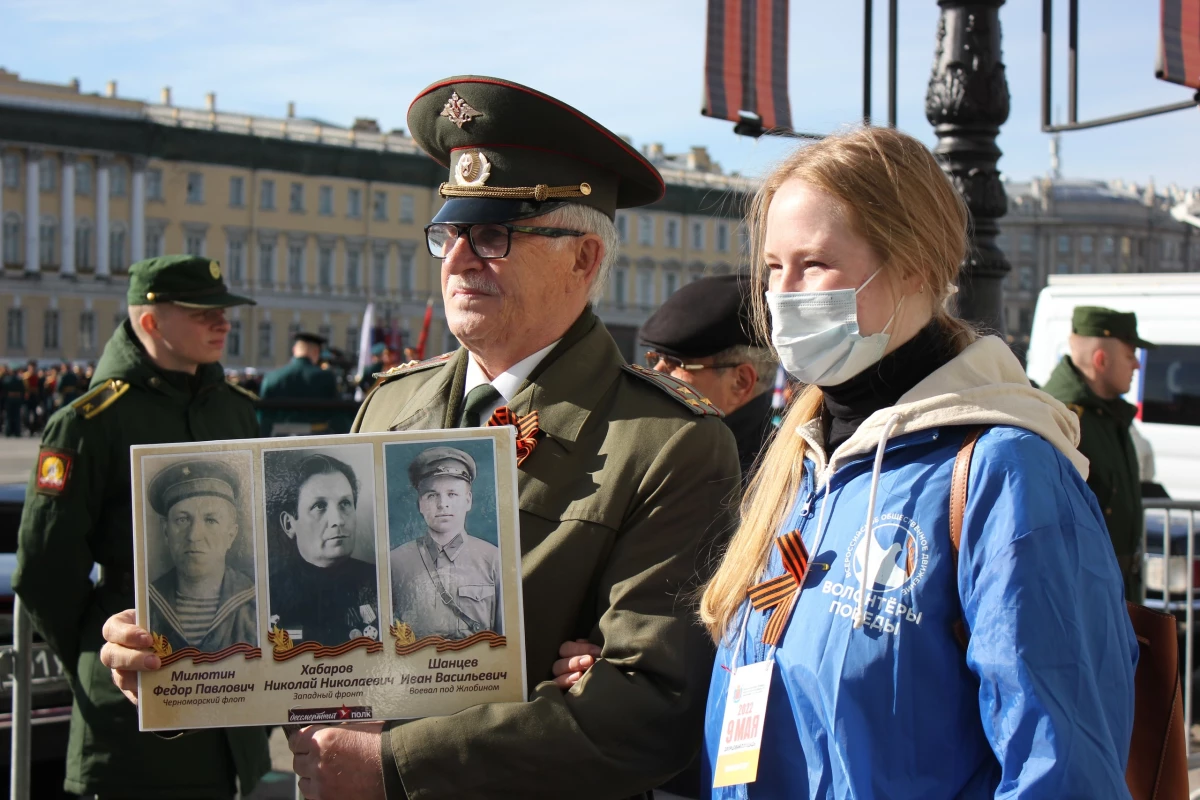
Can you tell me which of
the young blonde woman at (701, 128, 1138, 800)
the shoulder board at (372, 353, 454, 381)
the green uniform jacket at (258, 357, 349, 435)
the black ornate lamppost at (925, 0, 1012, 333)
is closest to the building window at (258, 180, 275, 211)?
the green uniform jacket at (258, 357, 349, 435)

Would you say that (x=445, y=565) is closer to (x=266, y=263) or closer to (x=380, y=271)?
(x=266, y=263)

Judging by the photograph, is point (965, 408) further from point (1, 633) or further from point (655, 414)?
point (1, 633)

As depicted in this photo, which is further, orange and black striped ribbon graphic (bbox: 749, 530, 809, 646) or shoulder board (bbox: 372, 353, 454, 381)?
shoulder board (bbox: 372, 353, 454, 381)

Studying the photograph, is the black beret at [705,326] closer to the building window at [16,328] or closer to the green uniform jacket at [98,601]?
the green uniform jacket at [98,601]

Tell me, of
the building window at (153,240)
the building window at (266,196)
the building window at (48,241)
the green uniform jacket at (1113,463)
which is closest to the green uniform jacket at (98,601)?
the green uniform jacket at (1113,463)

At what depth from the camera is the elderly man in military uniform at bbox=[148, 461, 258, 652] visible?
207 cm

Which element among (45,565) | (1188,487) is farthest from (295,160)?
(45,565)

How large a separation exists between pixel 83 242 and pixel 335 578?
72984mm

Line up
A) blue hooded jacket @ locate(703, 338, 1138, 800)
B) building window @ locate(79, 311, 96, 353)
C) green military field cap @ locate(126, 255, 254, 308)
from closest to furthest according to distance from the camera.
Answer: blue hooded jacket @ locate(703, 338, 1138, 800)
green military field cap @ locate(126, 255, 254, 308)
building window @ locate(79, 311, 96, 353)

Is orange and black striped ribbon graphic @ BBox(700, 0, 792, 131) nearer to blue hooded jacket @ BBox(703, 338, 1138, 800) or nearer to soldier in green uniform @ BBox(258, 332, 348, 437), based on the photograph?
blue hooded jacket @ BBox(703, 338, 1138, 800)

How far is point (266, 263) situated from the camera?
2926 inches

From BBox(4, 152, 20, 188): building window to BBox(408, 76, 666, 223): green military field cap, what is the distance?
7145cm

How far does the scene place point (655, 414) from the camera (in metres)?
2.35

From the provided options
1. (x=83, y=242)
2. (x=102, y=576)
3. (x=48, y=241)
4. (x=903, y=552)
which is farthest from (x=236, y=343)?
(x=903, y=552)
